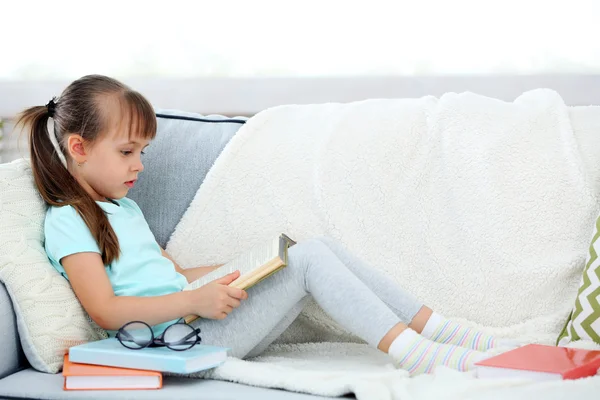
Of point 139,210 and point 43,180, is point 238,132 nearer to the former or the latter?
point 139,210

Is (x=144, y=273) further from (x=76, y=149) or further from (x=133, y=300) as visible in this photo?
(x=76, y=149)

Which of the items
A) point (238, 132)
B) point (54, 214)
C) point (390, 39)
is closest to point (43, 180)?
point (54, 214)

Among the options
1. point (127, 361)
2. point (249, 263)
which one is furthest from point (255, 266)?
point (127, 361)

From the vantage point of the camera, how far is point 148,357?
117 centimetres

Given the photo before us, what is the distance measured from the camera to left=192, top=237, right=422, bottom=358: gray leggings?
1.31m

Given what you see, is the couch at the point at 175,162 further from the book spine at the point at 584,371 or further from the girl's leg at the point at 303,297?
the book spine at the point at 584,371

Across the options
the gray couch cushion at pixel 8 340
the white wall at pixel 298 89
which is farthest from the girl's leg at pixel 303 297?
the white wall at pixel 298 89

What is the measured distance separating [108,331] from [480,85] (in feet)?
4.46

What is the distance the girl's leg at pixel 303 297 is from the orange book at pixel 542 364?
0.17 metres

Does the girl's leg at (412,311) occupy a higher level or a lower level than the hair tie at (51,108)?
lower

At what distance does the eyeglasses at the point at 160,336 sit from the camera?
3.99 feet

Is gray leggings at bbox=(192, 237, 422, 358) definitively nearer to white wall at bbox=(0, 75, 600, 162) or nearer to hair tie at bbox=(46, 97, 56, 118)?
hair tie at bbox=(46, 97, 56, 118)

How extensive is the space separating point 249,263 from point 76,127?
1.40ft

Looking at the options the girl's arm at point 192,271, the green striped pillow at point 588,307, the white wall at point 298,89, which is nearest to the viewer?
the green striped pillow at point 588,307
